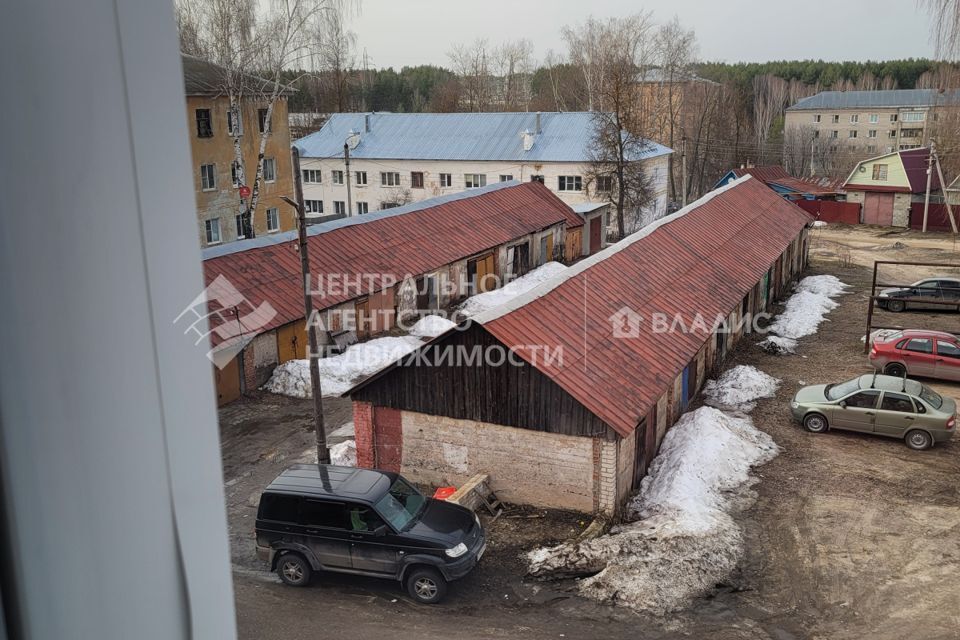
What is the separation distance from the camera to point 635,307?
58.1 ft

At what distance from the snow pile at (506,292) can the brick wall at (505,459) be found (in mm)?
10419

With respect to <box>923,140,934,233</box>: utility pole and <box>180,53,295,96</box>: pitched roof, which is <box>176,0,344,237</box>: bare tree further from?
<box>923,140,934,233</box>: utility pole

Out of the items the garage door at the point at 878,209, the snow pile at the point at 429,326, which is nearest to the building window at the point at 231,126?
the snow pile at the point at 429,326

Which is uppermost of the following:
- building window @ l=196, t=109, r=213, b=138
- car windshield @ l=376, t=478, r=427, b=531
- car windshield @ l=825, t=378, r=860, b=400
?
building window @ l=196, t=109, r=213, b=138

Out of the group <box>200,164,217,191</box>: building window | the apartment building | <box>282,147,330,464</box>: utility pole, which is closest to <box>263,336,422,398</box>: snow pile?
<box>282,147,330,464</box>: utility pole

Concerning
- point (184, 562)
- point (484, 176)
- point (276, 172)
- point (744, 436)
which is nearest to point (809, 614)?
point (744, 436)

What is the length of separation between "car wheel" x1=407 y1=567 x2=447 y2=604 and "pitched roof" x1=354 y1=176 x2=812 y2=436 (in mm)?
3831

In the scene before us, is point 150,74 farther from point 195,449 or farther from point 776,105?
point 776,105

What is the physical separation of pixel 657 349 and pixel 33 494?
1614 centimetres

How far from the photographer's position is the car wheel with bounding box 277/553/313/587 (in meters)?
12.0

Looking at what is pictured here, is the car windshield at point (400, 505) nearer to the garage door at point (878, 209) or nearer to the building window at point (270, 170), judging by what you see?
the building window at point (270, 170)

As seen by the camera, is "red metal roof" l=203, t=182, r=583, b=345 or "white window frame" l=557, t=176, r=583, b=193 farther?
"white window frame" l=557, t=176, r=583, b=193

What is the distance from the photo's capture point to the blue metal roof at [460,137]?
46.0 metres

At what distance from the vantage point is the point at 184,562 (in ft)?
3.01
